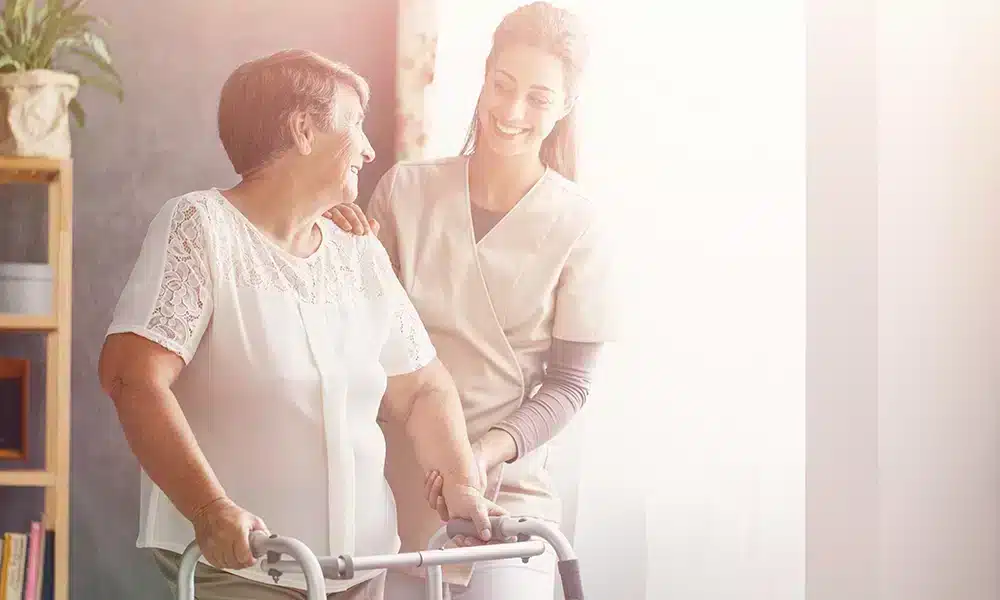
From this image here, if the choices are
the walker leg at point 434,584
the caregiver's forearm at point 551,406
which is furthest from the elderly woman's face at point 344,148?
the walker leg at point 434,584

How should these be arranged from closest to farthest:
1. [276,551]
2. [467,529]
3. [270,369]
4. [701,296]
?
[276,551], [270,369], [467,529], [701,296]

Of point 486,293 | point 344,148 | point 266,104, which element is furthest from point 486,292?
point 266,104

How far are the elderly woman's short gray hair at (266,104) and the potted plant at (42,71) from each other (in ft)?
0.61

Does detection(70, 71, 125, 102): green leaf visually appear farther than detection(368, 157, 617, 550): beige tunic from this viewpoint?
No

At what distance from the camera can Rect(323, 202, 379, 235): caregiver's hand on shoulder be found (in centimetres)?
175

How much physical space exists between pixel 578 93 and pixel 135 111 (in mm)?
644

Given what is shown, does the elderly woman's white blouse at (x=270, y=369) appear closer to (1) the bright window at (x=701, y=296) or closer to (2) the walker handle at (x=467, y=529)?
(2) the walker handle at (x=467, y=529)

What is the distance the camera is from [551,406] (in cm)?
186

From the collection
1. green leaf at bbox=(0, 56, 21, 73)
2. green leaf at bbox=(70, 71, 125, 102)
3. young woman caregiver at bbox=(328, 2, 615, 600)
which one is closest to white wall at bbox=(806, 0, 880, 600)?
young woman caregiver at bbox=(328, 2, 615, 600)

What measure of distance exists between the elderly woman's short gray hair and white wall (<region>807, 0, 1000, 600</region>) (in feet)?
2.71

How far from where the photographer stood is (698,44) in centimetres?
199

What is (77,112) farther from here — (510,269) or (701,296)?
(701,296)

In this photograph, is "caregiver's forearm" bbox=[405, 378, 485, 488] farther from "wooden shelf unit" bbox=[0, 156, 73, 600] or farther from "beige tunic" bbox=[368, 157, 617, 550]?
"wooden shelf unit" bbox=[0, 156, 73, 600]

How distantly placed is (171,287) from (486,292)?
1.49ft
